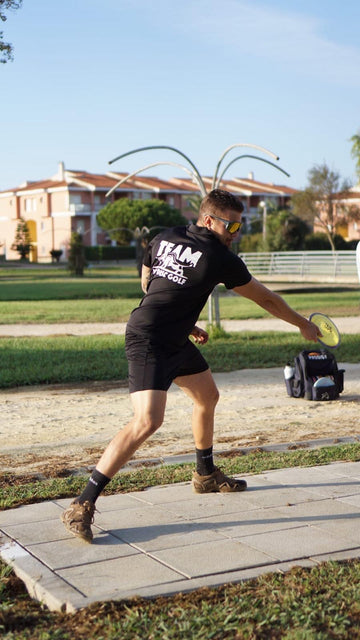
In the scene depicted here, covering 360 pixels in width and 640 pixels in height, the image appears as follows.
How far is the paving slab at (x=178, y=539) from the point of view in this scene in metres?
3.93

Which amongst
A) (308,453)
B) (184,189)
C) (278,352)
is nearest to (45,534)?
(308,453)

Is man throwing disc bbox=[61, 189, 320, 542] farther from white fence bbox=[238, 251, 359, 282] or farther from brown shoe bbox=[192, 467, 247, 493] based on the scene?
white fence bbox=[238, 251, 359, 282]

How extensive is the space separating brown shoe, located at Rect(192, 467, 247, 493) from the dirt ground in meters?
1.14

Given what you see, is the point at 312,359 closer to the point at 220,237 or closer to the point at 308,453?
the point at 308,453

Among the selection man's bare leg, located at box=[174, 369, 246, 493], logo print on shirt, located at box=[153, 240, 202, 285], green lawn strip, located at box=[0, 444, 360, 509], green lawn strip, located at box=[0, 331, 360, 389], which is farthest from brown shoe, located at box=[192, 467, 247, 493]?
green lawn strip, located at box=[0, 331, 360, 389]

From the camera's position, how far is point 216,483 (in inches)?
216

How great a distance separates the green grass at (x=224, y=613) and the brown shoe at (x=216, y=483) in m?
1.40

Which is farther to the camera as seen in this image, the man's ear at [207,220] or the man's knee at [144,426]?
the man's ear at [207,220]

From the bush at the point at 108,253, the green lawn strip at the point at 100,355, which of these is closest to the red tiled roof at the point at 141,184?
the bush at the point at 108,253

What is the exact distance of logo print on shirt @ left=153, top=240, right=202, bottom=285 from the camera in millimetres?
4746

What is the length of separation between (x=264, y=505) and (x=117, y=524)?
91cm

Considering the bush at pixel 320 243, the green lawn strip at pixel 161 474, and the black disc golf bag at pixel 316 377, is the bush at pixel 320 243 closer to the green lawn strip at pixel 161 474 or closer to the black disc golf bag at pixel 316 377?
the black disc golf bag at pixel 316 377

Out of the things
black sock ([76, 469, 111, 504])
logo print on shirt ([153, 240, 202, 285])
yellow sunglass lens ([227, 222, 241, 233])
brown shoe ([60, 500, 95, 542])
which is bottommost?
brown shoe ([60, 500, 95, 542])

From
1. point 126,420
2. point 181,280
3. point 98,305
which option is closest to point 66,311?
point 98,305
